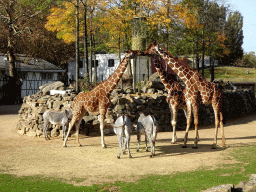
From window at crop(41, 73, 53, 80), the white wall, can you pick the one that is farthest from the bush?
the white wall

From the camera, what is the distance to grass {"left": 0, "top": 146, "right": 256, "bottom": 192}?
21.6ft

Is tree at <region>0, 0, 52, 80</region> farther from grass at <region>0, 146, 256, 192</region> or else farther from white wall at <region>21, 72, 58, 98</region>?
grass at <region>0, 146, 256, 192</region>

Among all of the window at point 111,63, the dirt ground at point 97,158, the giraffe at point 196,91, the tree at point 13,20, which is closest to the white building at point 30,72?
the tree at point 13,20

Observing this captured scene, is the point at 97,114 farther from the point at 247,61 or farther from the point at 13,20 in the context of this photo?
the point at 247,61

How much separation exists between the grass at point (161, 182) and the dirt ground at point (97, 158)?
36cm

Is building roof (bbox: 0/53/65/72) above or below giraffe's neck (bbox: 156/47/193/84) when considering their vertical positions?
above

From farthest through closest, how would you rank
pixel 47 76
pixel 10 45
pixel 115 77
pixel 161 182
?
pixel 47 76 → pixel 10 45 → pixel 115 77 → pixel 161 182

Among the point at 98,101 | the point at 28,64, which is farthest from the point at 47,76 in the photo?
the point at 98,101

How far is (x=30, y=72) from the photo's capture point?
104 ft

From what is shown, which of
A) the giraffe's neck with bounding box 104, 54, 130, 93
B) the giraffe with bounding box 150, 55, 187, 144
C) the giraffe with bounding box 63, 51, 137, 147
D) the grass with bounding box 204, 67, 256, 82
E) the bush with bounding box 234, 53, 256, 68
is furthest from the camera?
the bush with bounding box 234, 53, 256, 68

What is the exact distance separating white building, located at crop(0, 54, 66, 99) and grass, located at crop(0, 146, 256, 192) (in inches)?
970

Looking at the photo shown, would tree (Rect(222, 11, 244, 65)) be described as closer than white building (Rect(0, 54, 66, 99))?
No

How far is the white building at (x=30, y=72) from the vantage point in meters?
30.4

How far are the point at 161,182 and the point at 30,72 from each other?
27.4 m
